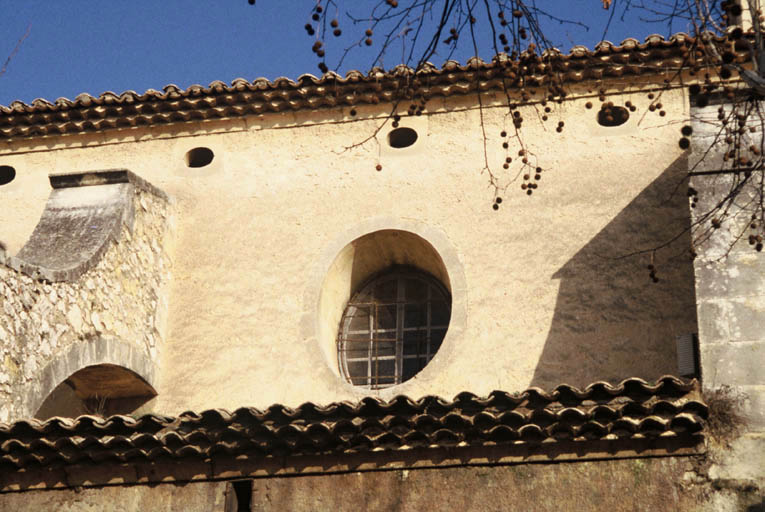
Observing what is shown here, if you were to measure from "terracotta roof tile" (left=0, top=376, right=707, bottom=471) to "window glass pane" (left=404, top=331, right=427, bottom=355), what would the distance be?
256cm

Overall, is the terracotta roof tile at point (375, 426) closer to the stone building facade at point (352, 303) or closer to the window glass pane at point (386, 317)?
the stone building facade at point (352, 303)

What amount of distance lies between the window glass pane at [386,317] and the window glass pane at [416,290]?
0.59ft

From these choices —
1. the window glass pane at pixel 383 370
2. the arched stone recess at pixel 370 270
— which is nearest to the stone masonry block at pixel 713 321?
the arched stone recess at pixel 370 270

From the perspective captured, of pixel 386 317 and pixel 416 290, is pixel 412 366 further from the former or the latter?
pixel 416 290

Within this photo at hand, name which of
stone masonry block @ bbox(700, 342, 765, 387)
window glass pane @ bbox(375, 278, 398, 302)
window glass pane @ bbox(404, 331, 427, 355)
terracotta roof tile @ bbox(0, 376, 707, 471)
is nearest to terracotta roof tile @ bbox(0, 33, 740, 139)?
window glass pane @ bbox(375, 278, 398, 302)

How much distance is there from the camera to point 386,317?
10.8 m

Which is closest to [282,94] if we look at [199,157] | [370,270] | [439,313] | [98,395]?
[199,157]

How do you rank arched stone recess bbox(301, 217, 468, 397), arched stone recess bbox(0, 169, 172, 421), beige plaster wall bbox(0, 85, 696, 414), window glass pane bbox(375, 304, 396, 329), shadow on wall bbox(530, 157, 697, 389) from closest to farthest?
arched stone recess bbox(0, 169, 172, 421) < shadow on wall bbox(530, 157, 697, 389) < beige plaster wall bbox(0, 85, 696, 414) < arched stone recess bbox(301, 217, 468, 397) < window glass pane bbox(375, 304, 396, 329)

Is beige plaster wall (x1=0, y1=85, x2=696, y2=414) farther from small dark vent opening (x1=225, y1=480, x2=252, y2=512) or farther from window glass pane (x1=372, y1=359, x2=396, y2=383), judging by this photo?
small dark vent opening (x1=225, y1=480, x2=252, y2=512)

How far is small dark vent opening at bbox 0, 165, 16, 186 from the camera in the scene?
38.7 ft

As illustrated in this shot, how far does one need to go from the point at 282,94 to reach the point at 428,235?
2.06 metres

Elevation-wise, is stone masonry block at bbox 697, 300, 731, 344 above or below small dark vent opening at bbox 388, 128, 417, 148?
below

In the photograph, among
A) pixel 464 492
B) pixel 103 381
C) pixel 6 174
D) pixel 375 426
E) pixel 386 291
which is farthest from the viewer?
pixel 6 174

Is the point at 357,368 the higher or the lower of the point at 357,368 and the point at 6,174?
the lower
